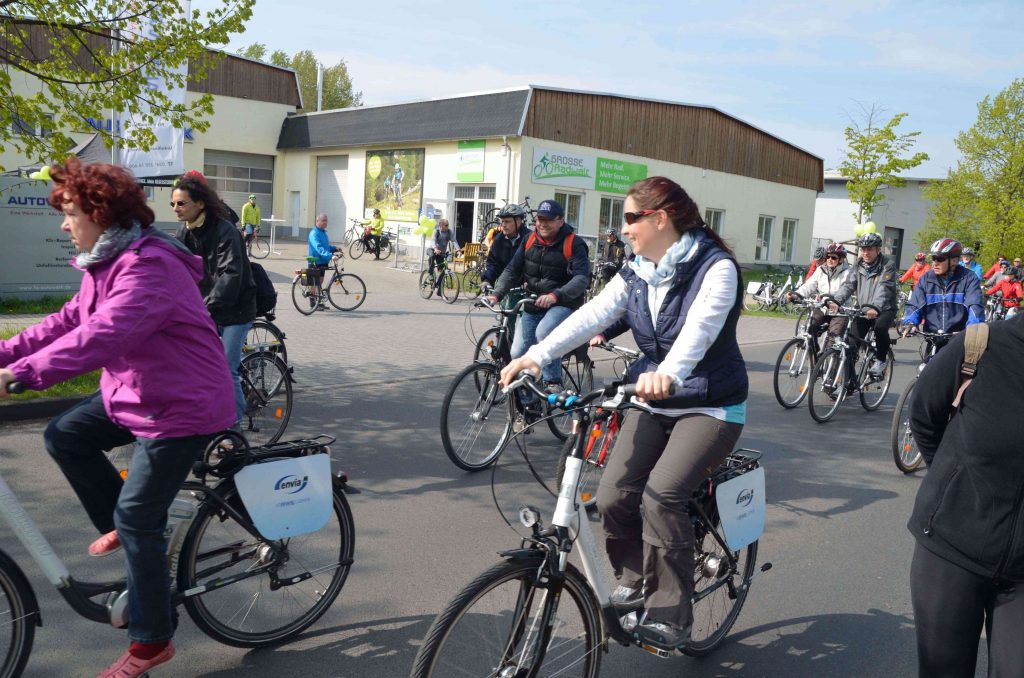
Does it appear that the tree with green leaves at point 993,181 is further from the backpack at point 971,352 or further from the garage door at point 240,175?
the backpack at point 971,352

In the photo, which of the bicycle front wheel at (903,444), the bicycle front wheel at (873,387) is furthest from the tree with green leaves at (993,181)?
the bicycle front wheel at (903,444)

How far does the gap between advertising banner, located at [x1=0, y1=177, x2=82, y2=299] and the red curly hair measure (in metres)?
10.7

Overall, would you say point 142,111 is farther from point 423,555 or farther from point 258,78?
point 258,78

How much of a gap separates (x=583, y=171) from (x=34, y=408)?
2351 cm

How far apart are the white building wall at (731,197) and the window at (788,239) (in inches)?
6.6

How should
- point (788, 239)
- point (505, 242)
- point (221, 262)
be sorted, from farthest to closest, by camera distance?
1. point (788, 239)
2. point (505, 242)
3. point (221, 262)

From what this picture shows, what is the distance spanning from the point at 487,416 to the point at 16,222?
9.62m

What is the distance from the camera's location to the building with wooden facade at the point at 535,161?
2680 cm

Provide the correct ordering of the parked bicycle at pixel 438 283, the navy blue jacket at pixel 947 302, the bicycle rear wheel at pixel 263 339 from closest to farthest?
1. the bicycle rear wheel at pixel 263 339
2. the navy blue jacket at pixel 947 302
3. the parked bicycle at pixel 438 283

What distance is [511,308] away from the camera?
717cm

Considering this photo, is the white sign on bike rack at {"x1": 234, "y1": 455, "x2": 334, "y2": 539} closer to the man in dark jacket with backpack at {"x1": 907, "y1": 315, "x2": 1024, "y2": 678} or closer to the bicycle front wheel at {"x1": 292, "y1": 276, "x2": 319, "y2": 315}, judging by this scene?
the man in dark jacket with backpack at {"x1": 907, "y1": 315, "x2": 1024, "y2": 678}

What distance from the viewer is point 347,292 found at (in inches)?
611

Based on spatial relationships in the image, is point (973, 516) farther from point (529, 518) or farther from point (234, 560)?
point (234, 560)

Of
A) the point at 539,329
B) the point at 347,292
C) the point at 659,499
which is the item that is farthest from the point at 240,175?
the point at 659,499
